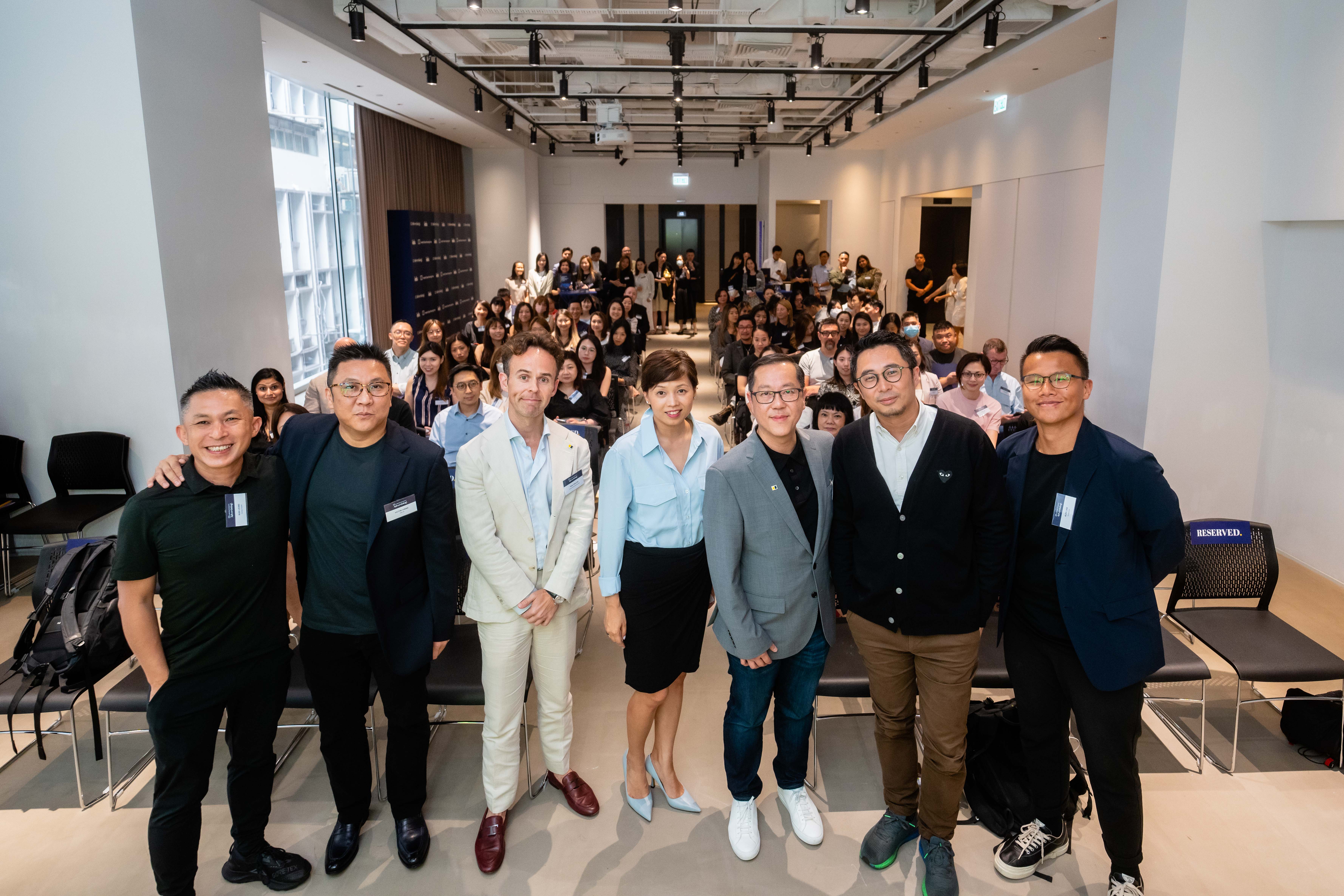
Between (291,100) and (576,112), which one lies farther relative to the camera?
(576,112)

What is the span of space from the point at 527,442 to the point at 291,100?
9.78 m

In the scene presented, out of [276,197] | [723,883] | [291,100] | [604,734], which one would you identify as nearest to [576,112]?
[291,100]

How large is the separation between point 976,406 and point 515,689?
398cm

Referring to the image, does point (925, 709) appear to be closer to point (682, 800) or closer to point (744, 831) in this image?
point (744, 831)

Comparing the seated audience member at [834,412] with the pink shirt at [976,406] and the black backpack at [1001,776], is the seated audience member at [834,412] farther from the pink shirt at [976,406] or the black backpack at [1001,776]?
the black backpack at [1001,776]

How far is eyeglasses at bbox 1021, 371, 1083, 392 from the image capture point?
2.54 meters

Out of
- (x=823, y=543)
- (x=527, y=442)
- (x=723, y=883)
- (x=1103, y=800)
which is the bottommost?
(x=723, y=883)

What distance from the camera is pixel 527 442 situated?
290cm

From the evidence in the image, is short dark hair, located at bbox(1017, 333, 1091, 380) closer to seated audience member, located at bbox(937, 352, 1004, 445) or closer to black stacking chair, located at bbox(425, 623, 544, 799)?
black stacking chair, located at bbox(425, 623, 544, 799)

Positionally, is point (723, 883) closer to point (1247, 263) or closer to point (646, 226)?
point (1247, 263)

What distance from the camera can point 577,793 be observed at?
3227 mm

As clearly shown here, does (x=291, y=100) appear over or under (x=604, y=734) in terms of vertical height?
over

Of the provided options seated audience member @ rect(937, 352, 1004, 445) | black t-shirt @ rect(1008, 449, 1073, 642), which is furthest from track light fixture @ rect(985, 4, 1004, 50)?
black t-shirt @ rect(1008, 449, 1073, 642)

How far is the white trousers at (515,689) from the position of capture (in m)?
2.90
